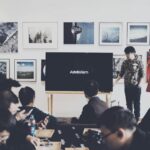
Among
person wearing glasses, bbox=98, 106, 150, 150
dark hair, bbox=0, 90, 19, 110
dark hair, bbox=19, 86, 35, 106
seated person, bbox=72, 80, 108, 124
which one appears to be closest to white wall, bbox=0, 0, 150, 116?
seated person, bbox=72, 80, 108, 124

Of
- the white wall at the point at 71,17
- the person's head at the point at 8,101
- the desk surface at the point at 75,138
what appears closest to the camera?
the desk surface at the point at 75,138

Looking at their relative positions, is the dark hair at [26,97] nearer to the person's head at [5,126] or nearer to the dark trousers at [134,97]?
the person's head at [5,126]

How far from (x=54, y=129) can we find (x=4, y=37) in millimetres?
4504

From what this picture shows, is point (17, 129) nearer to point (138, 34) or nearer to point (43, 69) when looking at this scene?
point (43, 69)

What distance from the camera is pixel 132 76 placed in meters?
7.91

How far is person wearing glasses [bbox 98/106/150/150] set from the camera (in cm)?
245

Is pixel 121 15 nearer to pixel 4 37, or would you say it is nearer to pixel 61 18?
pixel 61 18

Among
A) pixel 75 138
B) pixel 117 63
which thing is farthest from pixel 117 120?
pixel 117 63

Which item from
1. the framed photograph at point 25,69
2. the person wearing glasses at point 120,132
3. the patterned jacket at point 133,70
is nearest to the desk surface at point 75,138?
the person wearing glasses at point 120,132

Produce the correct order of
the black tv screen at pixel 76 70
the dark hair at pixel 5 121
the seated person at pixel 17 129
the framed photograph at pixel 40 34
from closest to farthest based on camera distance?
the dark hair at pixel 5 121, the seated person at pixel 17 129, the black tv screen at pixel 76 70, the framed photograph at pixel 40 34

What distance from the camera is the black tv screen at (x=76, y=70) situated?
7988 millimetres

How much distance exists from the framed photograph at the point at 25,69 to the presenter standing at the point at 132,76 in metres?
1.99

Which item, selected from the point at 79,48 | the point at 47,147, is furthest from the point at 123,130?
the point at 79,48

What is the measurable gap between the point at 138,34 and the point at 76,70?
5.57 ft
